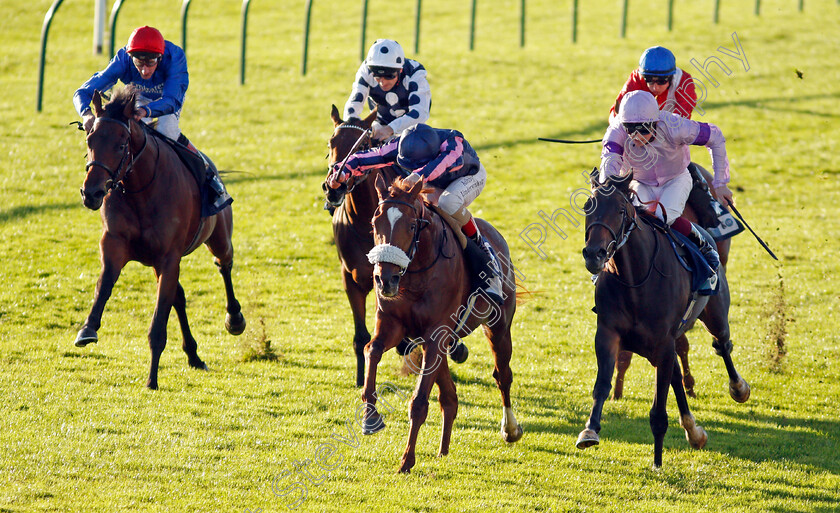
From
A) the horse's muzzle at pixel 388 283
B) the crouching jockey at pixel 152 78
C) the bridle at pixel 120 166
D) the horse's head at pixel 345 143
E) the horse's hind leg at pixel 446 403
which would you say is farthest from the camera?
the crouching jockey at pixel 152 78

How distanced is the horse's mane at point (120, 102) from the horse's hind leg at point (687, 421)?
4987 mm

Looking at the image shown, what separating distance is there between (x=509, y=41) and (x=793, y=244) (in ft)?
42.1

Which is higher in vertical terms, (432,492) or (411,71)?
(411,71)

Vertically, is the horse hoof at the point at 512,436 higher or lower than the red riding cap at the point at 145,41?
lower

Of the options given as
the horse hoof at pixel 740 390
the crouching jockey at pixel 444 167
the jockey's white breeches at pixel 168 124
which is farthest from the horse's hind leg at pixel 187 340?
the horse hoof at pixel 740 390

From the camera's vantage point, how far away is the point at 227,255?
1041 cm

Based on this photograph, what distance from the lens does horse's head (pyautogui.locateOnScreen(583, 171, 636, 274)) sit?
6.27 meters

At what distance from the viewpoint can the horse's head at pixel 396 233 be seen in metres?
5.94

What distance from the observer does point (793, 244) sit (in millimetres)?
14820

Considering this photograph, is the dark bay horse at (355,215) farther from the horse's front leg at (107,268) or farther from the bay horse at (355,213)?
the horse's front leg at (107,268)

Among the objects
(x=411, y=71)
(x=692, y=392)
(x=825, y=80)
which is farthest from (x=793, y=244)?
(x=825, y=80)

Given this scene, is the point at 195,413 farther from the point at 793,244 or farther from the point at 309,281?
the point at 793,244

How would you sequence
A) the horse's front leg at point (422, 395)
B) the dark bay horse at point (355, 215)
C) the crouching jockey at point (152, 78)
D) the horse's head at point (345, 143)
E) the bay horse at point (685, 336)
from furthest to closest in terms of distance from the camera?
the crouching jockey at point (152, 78), the bay horse at point (685, 336), the dark bay horse at point (355, 215), the horse's head at point (345, 143), the horse's front leg at point (422, 395)

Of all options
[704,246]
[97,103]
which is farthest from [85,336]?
[704,246]
